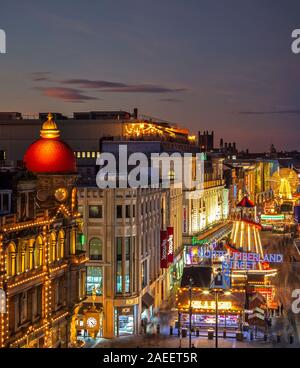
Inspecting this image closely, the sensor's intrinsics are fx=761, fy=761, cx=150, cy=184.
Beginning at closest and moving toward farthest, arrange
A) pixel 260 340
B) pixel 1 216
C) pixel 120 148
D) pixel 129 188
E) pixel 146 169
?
pixel 1 216 < pixel 260 340 < pixel 129 188 < pixel 146 169 < pixel 120 148

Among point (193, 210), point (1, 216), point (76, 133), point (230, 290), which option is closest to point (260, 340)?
point (230, 290)

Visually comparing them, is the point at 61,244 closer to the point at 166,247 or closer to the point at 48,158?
the point at 48,158

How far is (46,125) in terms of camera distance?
4975 centimetres

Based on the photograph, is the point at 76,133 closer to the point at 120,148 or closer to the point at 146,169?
the point at 120,148

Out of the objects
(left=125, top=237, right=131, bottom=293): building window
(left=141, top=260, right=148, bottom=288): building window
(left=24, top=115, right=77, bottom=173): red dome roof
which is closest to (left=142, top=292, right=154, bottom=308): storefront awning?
(left=141, top=260, right=148, bottom=288): building window

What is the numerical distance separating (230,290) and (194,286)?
3088mm

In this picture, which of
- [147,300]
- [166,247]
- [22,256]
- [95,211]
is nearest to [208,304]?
[147,300]

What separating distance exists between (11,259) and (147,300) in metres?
27.9

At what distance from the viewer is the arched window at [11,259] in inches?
1539

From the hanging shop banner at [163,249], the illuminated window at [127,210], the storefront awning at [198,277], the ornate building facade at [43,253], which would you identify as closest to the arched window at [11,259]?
the ornate building facade at [43,253]

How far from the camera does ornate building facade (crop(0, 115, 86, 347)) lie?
39.3m

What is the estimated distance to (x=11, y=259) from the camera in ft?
129

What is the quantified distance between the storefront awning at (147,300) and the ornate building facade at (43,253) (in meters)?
15.0

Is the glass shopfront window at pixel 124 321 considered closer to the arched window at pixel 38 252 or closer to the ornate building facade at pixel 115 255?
the ornate building facade at pixel 115 255
